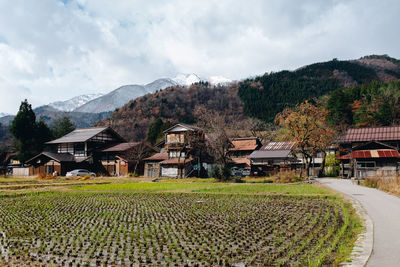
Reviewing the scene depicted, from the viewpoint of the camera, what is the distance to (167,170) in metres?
40.7

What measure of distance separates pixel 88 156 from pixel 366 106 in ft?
154

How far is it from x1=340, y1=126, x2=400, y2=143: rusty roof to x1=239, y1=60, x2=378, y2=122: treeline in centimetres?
4216

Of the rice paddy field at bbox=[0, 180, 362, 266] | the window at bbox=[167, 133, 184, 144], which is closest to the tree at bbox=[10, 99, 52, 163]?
the window at bbox=[167, 133, 184, 144]

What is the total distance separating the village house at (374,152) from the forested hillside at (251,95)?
1119 inches

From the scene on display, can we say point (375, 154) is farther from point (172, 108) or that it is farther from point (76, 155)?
point (172, 108)

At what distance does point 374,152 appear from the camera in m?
30.3

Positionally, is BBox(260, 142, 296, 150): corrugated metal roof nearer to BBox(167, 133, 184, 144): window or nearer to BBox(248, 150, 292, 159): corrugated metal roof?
BBox(248, 150, 292, 159): corrugated metal roof

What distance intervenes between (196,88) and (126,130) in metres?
36.0

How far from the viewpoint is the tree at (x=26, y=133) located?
52.1 m

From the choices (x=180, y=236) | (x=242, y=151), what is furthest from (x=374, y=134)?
(x=180, y=236)

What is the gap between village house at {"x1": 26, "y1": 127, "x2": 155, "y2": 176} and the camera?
45156mm

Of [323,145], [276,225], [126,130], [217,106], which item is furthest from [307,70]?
[276,225]

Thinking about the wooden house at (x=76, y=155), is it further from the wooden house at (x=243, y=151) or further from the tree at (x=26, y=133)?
the wooden house at (x=243, y=151)

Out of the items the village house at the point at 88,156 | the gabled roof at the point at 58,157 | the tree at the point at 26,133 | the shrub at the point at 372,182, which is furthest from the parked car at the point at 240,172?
the tree at the point at 26,133
